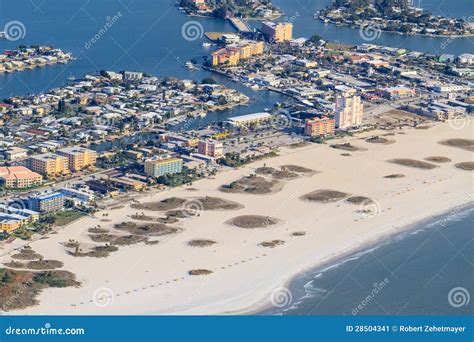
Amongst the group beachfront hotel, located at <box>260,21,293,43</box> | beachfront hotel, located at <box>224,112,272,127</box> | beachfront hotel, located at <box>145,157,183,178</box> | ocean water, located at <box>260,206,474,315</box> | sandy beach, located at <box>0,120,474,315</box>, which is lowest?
ocean water, located at <box>260,206,474,315</box>

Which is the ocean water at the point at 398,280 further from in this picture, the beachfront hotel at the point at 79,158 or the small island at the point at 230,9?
the small island at the point at 230,9

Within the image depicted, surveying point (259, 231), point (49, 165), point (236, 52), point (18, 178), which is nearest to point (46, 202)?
point (18, 178)

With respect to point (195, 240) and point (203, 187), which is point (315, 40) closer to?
point (203, 187)

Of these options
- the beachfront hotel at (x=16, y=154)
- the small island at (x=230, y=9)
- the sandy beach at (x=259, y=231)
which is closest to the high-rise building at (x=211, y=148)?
the sandy beach at (x=259, y=231)

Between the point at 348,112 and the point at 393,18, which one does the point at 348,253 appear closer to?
the point at 348,112

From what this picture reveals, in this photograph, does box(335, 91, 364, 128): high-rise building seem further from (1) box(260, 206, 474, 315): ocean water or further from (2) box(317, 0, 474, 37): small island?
(2) box(317, 0, 474, 37): small island

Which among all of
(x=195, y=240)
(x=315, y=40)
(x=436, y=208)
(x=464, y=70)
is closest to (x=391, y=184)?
(x=436, y=208)

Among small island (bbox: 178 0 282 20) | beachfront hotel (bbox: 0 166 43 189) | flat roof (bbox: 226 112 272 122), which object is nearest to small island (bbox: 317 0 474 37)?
small island (bbox: 178 0 282 20)
